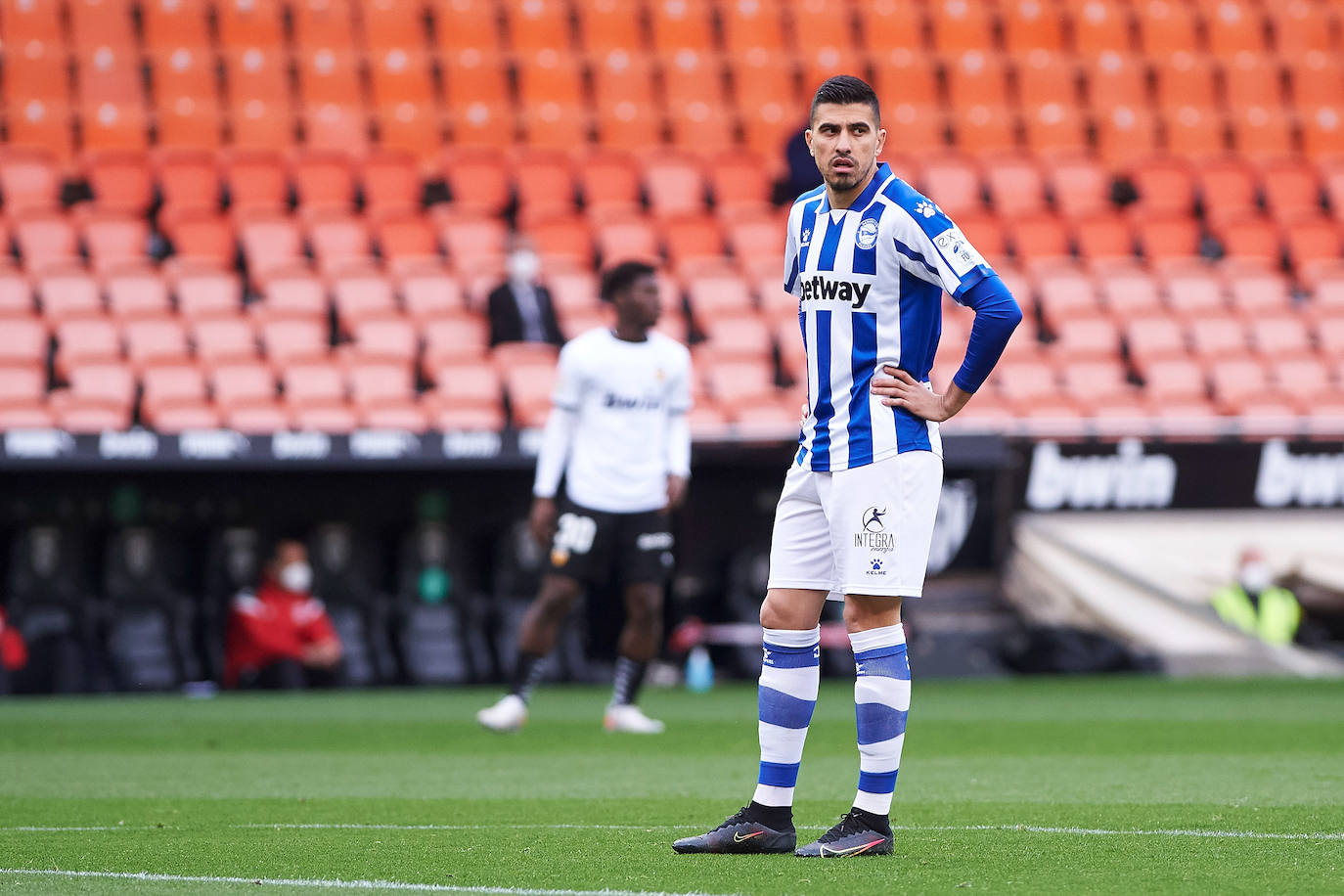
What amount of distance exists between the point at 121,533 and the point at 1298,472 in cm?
760

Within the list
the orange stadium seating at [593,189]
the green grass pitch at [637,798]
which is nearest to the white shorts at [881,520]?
the green grass pitch at [637,798]

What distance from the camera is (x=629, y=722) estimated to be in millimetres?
7910

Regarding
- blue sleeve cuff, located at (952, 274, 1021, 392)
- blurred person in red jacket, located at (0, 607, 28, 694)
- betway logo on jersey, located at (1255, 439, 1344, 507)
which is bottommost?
blurred person in red jacket, located at (0, 607, 28, 694)

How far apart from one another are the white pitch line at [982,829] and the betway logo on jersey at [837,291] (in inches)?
54.2

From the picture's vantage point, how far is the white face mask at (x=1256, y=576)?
11.4 metres

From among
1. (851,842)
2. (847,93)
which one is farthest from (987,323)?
(851,842)

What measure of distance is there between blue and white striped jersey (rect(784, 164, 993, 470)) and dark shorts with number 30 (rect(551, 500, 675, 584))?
150 inches

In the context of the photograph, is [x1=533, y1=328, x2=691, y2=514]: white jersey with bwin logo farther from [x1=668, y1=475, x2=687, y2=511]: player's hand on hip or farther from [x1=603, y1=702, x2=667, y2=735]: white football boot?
[x1=603, y1=702, x2=667, y2=735]: white football boot

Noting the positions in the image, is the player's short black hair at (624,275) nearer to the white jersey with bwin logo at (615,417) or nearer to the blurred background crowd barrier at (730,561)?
the white jersey with bwin logo at (615,417)

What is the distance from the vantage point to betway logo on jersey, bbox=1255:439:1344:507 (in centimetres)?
1151

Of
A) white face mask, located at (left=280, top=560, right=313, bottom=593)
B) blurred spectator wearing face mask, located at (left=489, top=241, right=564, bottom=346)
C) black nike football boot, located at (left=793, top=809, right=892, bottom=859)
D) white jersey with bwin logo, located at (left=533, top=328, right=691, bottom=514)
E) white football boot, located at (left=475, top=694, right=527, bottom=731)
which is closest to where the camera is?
black nike football boot, located at (left=793, top=809, right=892, bottom=859)

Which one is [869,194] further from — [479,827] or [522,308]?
[522,308]

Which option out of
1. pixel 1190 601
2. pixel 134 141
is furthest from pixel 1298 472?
pixel 134 141

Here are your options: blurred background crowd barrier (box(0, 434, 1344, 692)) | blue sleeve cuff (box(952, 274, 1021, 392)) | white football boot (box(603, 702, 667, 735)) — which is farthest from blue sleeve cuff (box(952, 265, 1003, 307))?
blurred background crowd barrier (box(0, 434, 1344, 692))
